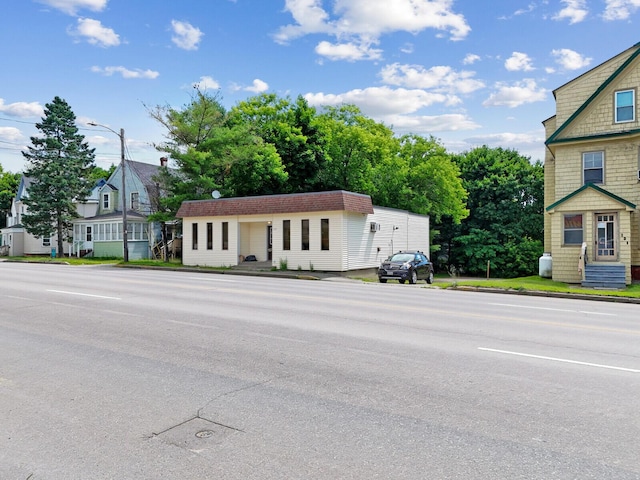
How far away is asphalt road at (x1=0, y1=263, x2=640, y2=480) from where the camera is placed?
156 inches

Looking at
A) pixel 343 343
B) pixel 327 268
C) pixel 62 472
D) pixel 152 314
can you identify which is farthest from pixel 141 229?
pixel 62 472

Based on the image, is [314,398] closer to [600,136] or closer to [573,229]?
[573,229]

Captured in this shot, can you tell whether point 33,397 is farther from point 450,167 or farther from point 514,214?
point 514,214

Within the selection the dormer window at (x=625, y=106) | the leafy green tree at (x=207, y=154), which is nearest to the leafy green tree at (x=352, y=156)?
the leafy green tree at (x=207, y=154)

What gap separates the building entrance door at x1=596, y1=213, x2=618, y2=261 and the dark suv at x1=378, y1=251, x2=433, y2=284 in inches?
331

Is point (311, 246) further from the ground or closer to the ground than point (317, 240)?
closer to the ground

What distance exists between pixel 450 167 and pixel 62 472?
139ft

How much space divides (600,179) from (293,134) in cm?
2396

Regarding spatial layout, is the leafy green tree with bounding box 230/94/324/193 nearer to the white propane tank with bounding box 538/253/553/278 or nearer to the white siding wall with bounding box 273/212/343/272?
the white siding wall with bounding box 273/212/343/272

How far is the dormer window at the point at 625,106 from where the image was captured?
23.9 metres

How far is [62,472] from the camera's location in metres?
3.90

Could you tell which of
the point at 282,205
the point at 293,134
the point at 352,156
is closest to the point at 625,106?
the point at 282,205

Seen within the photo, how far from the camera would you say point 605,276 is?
72.7 ft

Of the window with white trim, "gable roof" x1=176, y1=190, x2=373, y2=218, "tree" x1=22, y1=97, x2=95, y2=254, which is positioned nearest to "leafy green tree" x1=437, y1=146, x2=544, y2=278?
the window with white trim
